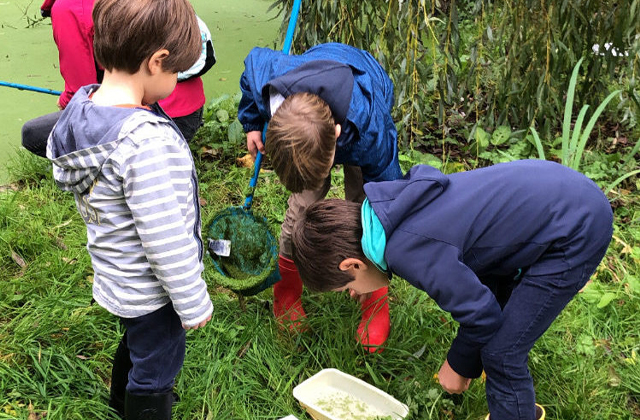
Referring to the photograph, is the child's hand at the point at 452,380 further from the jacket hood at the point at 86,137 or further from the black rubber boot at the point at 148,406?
the jacket hood at the point at 86,137

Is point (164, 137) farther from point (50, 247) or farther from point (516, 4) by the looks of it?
point (516, 4)

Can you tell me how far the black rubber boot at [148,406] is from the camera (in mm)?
1691

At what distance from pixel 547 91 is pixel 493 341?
183cm

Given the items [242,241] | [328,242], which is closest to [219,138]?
[242,241]

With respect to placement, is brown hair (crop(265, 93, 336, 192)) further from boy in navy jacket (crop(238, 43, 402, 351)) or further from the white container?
the white container

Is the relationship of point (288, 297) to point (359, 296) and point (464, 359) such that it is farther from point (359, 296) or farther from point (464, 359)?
point (464, 359)

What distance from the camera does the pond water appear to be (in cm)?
381

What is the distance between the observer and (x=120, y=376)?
1861 mm

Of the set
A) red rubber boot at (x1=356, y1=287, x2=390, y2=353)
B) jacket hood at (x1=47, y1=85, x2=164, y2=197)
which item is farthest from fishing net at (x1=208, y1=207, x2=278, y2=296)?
jacket hood at (x1=47, y1=85, x2=164, y2=197)

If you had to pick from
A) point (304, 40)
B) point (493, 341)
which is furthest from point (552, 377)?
point (304, 40)

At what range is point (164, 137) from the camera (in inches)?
54.8

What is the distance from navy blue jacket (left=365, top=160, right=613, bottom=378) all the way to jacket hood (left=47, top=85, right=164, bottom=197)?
583 mm

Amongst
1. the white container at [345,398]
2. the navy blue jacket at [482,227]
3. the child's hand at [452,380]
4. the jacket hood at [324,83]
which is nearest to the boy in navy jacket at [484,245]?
the navy blue jacket at [482,227]

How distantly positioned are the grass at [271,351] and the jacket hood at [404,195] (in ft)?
2.25
